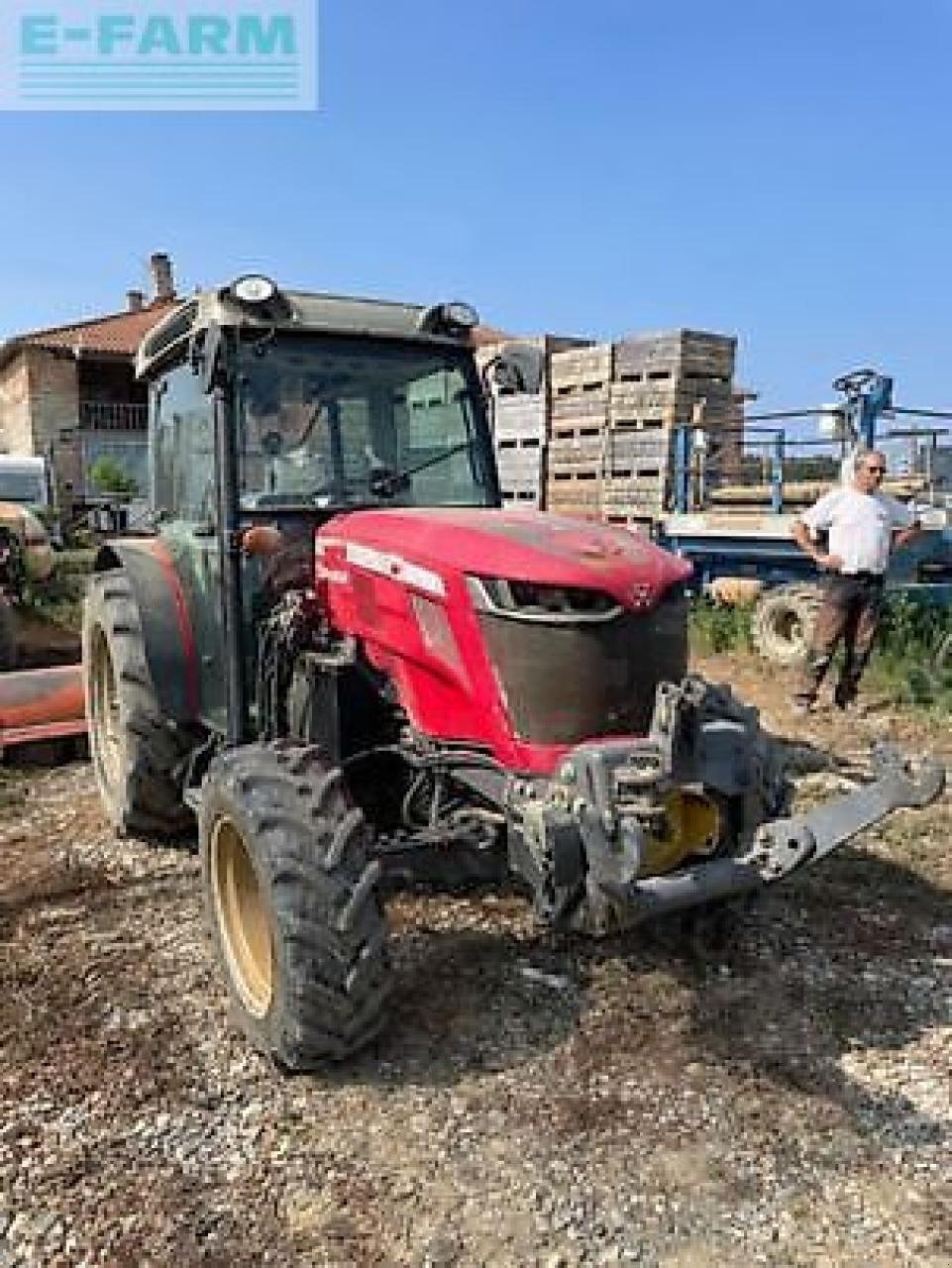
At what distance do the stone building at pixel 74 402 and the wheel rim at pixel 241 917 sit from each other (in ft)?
68.8

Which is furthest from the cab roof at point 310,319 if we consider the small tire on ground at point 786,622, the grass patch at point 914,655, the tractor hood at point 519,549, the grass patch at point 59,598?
the grass patch at point 59,598

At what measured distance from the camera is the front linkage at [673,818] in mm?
2656

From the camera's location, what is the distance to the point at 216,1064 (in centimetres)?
306

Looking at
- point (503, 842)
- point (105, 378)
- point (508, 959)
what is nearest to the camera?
point (503, 842)

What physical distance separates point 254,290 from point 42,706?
3.28 m

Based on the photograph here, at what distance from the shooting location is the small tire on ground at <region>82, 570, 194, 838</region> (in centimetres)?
421

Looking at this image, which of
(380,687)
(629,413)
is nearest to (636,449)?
(629,413)

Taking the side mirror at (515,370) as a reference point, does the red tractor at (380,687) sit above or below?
below

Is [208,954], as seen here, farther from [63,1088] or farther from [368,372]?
[368,372]

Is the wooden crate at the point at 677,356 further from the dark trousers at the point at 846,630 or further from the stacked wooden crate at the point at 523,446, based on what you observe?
the dark trousers at the point at 846,630

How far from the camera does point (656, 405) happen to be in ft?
34.8

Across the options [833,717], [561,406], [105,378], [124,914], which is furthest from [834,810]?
[105,378]

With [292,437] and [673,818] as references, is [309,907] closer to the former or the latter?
[673,818]

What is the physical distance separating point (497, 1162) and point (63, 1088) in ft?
3.81
